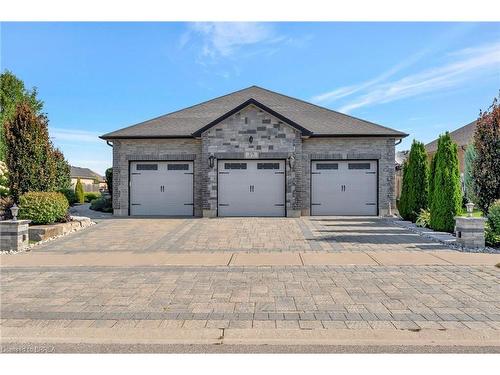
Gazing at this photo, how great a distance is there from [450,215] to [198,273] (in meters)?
9.08

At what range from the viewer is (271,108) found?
71.1 feet

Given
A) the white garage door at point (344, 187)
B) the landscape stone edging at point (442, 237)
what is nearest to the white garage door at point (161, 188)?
the white garage door at point (344, 187)

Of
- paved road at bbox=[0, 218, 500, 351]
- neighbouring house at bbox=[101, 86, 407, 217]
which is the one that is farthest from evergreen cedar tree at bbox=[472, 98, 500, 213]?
neighbouring house at bbox=[101, 86, 407, 217]

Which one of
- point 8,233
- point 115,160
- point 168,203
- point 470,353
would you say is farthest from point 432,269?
point 115,160

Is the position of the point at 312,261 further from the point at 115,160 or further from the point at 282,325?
the point at 115,160

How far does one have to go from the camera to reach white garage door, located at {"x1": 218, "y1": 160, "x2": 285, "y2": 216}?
18109mm

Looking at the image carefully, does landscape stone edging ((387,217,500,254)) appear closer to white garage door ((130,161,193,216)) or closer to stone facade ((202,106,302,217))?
stone facade ((202,106,302,217))

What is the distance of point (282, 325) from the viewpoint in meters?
4.80

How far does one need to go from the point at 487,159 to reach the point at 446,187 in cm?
167

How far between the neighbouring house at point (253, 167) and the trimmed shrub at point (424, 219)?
3721 mm

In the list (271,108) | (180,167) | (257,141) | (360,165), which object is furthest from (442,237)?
(271,108)

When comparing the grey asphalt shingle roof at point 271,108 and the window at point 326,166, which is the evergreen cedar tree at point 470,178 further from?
the window at point 326,166

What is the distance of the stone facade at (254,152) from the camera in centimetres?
1780

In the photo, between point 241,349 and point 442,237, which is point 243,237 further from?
point 241,349
